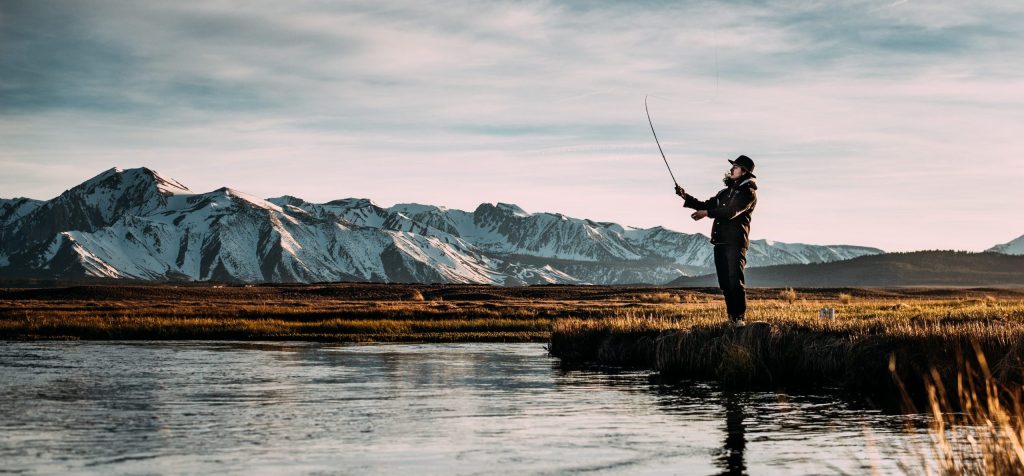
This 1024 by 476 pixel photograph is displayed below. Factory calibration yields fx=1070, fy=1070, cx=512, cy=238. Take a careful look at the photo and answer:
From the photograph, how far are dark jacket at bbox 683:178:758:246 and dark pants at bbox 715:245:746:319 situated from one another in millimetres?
192

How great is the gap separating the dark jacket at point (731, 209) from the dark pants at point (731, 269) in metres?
0.19

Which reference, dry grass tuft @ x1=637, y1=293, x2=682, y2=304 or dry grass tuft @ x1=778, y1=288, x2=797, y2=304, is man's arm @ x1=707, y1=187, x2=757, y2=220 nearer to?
dry grass tuft @ x1=778, y1=288, x2=797, y2=304

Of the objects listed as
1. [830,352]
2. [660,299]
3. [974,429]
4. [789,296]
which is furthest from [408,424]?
[660,299]

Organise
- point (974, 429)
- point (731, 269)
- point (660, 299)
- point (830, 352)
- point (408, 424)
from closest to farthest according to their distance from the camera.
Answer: point (974, 429), point (408, 424), point (731, 269), point (830, 352), point (660, 299)

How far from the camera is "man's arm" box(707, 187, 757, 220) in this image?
22453mm

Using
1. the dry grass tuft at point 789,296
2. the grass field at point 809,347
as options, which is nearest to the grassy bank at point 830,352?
the grass field at point 809,347

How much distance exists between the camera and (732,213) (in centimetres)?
2253

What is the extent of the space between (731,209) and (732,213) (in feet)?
0.31

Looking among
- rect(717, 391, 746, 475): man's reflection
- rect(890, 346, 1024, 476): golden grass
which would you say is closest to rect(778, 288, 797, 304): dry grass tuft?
rect(717, 391, 746, 475): man's reflection

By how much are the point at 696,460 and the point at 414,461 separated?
352 centimetres

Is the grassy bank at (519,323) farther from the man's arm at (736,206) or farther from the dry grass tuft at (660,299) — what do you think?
the dry grass tuft at (660,299)

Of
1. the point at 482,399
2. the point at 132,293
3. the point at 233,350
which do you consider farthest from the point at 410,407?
the point at 132,293

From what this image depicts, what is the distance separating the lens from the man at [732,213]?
22594 mm

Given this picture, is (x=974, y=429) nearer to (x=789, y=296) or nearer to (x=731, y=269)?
(x=731, y=269)
